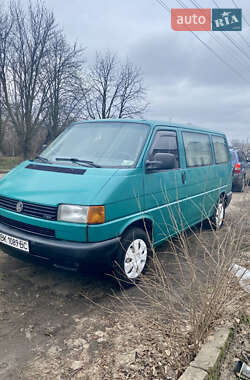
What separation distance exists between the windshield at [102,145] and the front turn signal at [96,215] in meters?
0.70

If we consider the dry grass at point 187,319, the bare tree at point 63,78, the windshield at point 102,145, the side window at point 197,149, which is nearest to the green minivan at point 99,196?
the windshield at point 102,145

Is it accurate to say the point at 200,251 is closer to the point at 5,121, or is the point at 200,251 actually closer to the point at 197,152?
the point at 197,152

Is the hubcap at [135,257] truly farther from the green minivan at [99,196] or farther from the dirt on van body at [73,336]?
the dirt on van body at [73,336]

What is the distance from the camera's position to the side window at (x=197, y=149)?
4.27 meters

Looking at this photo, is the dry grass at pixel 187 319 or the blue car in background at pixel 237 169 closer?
the dry grass at pixel 187 319

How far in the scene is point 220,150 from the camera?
18.5ft

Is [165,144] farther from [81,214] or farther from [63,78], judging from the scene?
[63,78]

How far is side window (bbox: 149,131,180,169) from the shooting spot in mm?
3467

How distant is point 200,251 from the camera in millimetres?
4520

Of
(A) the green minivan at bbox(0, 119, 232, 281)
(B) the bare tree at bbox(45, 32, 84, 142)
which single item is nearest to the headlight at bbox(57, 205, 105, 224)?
→ (A) the green minivan at bbox(0, 119, 232, 281)

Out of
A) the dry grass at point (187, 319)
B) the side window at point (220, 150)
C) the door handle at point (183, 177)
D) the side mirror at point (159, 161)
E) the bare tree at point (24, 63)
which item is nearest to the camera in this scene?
the dry grass at point (187, 319)

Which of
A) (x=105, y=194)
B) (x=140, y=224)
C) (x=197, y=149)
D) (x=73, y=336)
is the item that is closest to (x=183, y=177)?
(x=197, y=149)

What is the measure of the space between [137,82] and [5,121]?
15.2 meters

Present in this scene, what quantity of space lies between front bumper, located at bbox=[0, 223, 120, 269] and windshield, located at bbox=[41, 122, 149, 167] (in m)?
0.97
